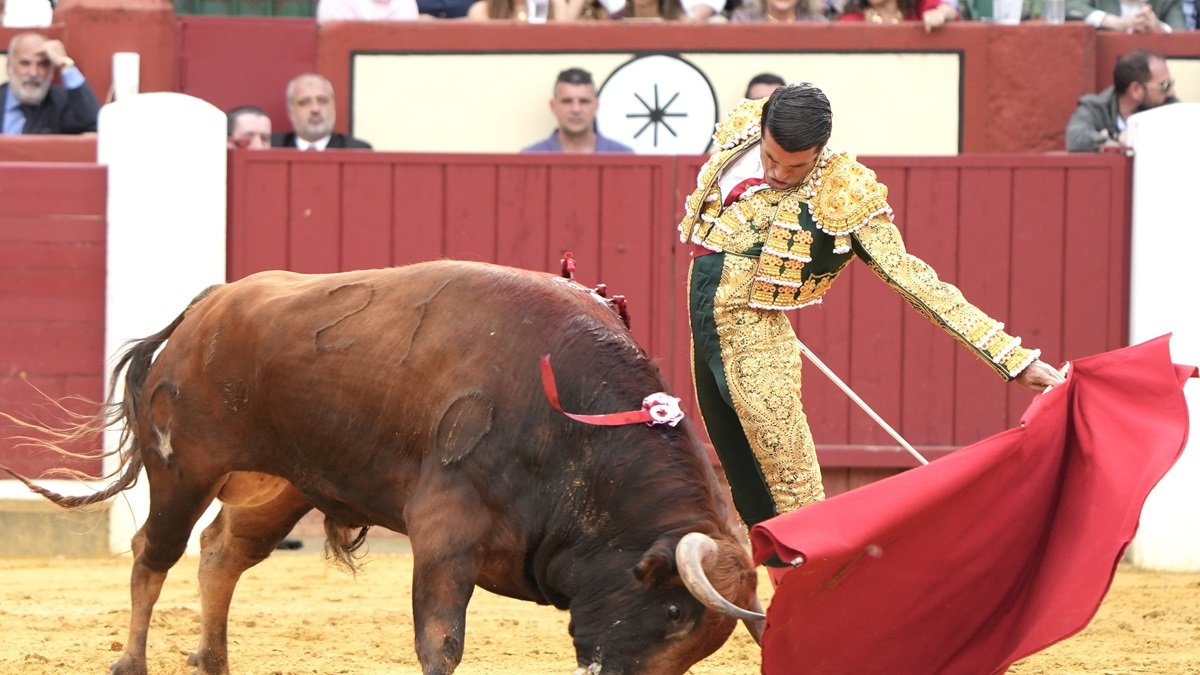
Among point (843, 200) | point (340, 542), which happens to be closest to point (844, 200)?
point (843, 200)

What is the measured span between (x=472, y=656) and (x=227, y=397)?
1391 mm

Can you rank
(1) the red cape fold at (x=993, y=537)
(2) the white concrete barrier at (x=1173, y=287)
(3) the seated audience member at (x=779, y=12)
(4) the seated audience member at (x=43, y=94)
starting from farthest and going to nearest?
(3) the seated audience member at (x=779, y=12), (4) the seated audience member at (x=43, y=94), (2) the white concrete barrier at (x=1173, y=287), (1) the red cape fold at (x=993, y=537)

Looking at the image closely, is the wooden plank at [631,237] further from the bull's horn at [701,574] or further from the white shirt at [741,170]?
the bull's horn at [701,574]

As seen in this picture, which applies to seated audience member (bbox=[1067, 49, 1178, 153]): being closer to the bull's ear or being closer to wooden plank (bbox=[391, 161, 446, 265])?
wooden plank (bbox=[391, 161, 446, 265])

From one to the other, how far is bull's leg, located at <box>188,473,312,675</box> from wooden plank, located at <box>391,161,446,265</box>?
276 centimetres

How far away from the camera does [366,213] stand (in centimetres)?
746

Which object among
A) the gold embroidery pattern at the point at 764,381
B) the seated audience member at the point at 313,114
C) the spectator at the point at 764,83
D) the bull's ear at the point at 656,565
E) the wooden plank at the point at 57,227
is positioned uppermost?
the spectator at the point at 764,83

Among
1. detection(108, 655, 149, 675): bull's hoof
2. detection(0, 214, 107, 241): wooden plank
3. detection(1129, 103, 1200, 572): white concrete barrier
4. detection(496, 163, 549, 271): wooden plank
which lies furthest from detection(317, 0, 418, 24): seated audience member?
detection(108, 655, 149, 675): bull's hoof

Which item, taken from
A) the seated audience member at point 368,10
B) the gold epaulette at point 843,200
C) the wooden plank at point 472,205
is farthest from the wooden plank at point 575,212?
the gold epaulette at point 843,200

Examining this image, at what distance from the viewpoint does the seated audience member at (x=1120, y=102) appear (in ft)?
25.5

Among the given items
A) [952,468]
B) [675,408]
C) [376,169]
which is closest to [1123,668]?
[952,468]

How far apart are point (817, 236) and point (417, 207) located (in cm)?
366

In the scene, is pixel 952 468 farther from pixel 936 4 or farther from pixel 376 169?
pixel 936 4

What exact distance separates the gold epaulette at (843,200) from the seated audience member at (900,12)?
445 centimetres
